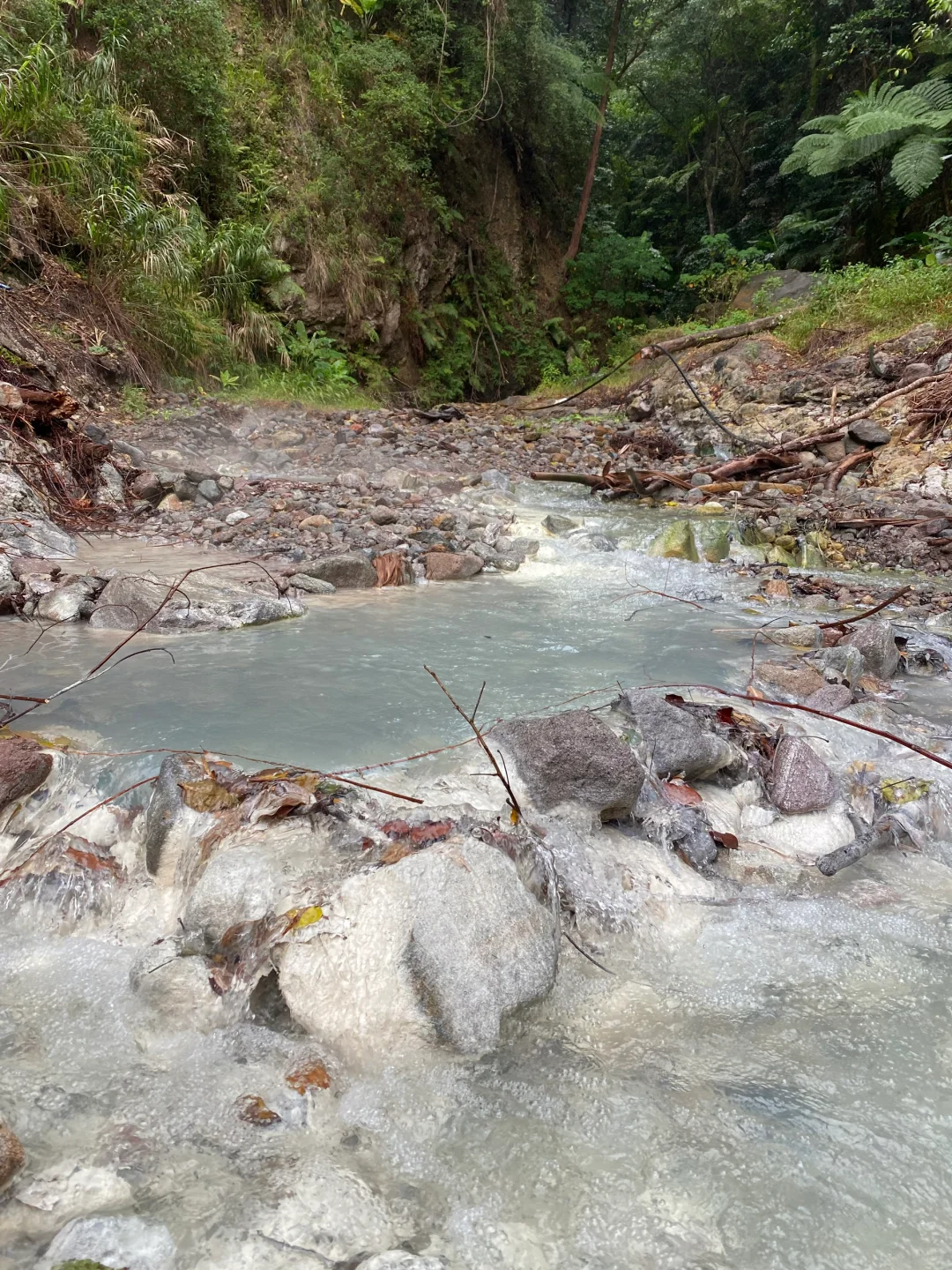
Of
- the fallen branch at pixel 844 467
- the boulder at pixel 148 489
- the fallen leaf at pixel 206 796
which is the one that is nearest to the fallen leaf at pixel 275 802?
the fallen leaf at pixel 206 796

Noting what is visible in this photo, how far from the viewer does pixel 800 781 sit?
2.96 m

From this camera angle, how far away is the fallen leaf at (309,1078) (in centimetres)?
Answer: 173

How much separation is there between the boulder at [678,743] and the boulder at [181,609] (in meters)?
2.47

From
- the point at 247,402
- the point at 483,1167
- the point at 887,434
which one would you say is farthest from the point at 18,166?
the point at 483,1167

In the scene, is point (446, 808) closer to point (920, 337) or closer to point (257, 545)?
point (257, 545)

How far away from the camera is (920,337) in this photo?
31.4ft

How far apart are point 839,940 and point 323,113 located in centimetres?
1528

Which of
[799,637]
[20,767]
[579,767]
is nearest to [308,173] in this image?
[799,637]

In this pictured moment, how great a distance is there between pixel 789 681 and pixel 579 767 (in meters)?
1.59

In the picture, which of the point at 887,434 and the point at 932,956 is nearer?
the point at 932,956

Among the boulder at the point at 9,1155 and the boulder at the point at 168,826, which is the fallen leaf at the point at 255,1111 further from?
the boulder at the point at 168,826

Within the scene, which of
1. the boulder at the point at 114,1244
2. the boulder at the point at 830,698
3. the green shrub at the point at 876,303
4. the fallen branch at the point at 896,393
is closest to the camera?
the boulder at the point at 114,1244

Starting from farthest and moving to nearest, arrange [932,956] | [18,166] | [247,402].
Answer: [247,402]
[18,166]
[932,956]

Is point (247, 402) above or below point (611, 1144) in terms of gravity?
above
